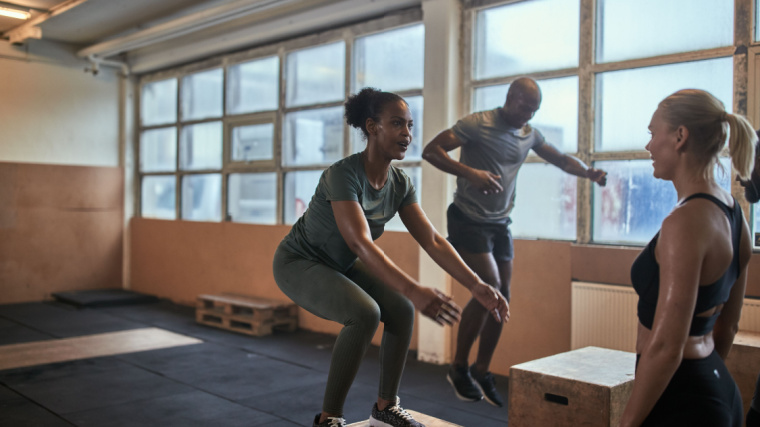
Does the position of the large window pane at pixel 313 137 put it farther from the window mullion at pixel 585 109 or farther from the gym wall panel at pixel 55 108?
the gym wall panel at pixel 55 108

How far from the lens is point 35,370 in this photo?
4695 millimetres

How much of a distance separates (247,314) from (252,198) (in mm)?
1370

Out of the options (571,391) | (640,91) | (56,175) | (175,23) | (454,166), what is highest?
(175,23)

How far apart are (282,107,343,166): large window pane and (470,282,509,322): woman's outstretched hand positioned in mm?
4102

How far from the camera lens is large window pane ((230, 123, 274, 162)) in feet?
23.2

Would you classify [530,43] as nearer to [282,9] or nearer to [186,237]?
[282,9]

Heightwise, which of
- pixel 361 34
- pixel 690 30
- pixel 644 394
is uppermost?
pixel 361 34

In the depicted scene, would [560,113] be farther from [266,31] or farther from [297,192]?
[266,31]

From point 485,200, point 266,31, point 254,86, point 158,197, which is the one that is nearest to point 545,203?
point 485,200

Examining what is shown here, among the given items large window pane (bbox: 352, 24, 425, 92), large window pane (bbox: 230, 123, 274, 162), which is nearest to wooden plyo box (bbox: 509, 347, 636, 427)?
large window pane (bbox: 352, 24, 425, 92)

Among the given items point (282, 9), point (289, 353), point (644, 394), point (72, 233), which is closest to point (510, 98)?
point (644, 394)

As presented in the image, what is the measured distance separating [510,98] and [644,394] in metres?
2.53

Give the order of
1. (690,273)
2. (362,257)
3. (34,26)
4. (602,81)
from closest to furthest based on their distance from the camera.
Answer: (690,273), (362,257), (602,81), (34,26)

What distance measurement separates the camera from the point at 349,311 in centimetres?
234
